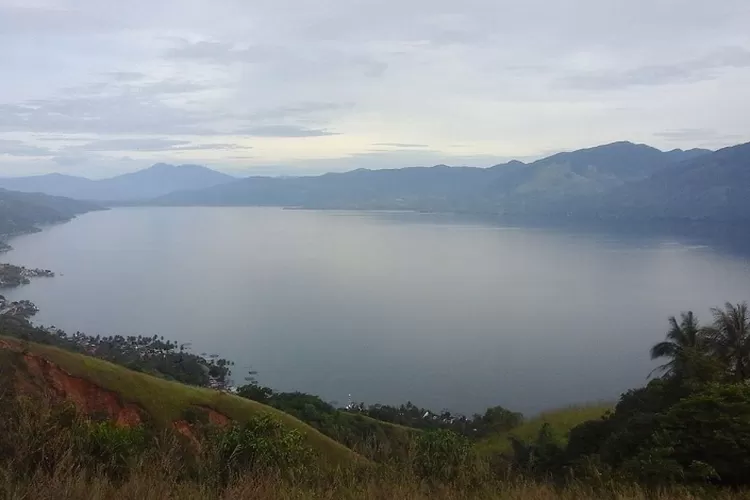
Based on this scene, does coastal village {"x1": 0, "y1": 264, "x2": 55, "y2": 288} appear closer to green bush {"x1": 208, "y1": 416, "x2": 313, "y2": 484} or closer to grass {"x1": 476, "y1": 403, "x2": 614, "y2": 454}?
grass {"x1": 476, "y1": 403, "x2": 614, "y2": 454}

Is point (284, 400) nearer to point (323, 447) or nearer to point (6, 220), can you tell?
point (323, 447)

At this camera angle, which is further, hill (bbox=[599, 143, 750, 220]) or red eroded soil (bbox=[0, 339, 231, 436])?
hill (bbox=[599, 143, 750, 220])

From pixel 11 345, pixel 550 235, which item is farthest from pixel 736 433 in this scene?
pixel 550 235

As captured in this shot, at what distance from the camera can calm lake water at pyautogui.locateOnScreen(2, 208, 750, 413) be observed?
41688 millimetres

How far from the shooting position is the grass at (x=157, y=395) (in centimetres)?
2162

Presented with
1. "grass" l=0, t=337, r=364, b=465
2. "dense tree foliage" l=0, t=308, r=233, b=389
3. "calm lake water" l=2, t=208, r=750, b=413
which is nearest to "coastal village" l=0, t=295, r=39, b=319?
"calm lake water" l=2, t=208, r=750, b=413

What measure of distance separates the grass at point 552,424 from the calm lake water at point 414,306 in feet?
11.6

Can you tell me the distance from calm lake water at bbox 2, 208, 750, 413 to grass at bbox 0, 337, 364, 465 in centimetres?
1668

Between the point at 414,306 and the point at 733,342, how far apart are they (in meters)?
42.1

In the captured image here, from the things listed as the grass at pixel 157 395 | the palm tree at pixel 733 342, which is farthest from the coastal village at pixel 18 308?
the palm tree at pixel 733 342

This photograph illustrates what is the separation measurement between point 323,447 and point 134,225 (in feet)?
593

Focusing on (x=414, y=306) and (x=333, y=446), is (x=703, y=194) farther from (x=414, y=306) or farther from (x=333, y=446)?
(x=333, y=446)

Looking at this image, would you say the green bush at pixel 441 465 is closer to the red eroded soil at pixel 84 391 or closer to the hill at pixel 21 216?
the red eroded soil at pixel 84 391

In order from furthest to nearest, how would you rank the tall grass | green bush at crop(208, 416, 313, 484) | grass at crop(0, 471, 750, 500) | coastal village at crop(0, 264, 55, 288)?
coastal village at crop(0, 264, 55, 288) < green bush at crop(208, 416, 313, 484) < the tall grass < grass at crop(0, 471, 750, 500)
